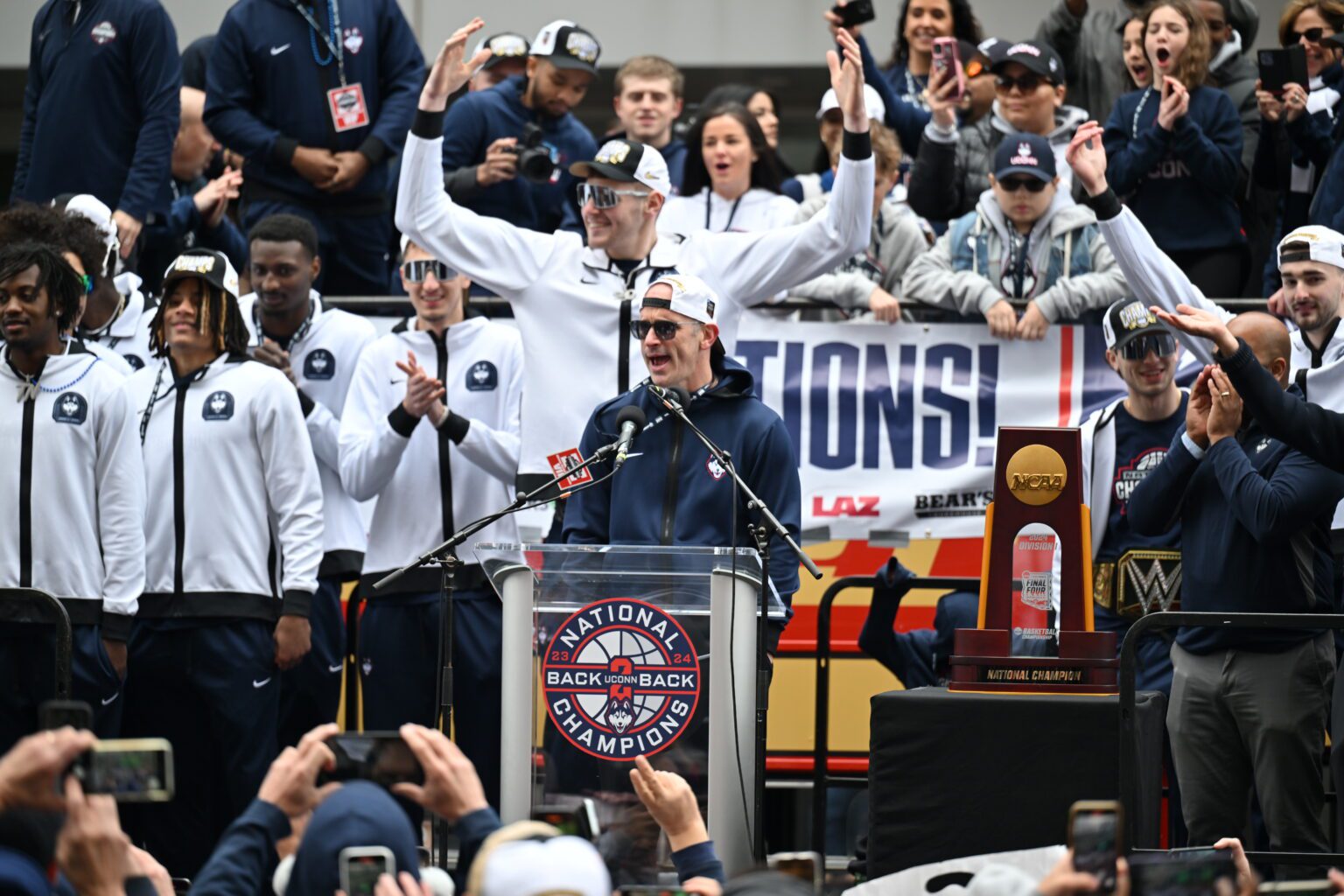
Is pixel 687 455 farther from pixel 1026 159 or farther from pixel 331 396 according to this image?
pixel 1026 159

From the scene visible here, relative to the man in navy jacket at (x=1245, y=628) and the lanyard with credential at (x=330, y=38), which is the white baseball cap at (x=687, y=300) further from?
the lanyard with credential at (x=330, y=38)

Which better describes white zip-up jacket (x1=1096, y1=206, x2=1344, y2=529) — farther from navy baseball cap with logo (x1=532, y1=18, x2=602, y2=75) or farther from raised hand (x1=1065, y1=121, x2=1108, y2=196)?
navy baseball cap with logo (x1=532, y1=18, x2=602, y2=75)

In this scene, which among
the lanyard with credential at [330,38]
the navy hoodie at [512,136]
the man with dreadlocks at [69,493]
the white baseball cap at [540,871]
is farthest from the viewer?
the navy hoodie at [512,136]

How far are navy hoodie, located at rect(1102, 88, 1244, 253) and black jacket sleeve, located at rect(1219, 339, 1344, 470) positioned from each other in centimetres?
326

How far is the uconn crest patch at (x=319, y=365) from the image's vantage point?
8617 millimetres

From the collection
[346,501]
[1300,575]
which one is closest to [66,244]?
[346,501]

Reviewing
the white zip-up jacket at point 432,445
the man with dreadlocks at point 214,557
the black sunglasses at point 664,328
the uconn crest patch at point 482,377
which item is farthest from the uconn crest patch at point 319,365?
the black sunglasses at point 664,328

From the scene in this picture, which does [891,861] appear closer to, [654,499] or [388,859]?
[654,499]

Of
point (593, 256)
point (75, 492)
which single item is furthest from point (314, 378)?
point (75, 492)

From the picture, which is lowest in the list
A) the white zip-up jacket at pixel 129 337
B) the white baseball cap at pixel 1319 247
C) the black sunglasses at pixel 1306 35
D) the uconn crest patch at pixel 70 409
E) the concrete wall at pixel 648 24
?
the uconn crest patch at pixel 70 409

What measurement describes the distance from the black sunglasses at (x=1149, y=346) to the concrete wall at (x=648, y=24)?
7290 millimetres

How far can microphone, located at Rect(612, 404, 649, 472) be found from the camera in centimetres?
586

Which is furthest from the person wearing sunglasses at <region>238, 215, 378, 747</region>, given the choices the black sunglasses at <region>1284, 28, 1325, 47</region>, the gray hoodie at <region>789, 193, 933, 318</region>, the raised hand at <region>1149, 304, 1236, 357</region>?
the black sunglasses at <region>1284, 28, 1325, 47</region>

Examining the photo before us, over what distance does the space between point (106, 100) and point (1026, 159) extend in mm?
4142
